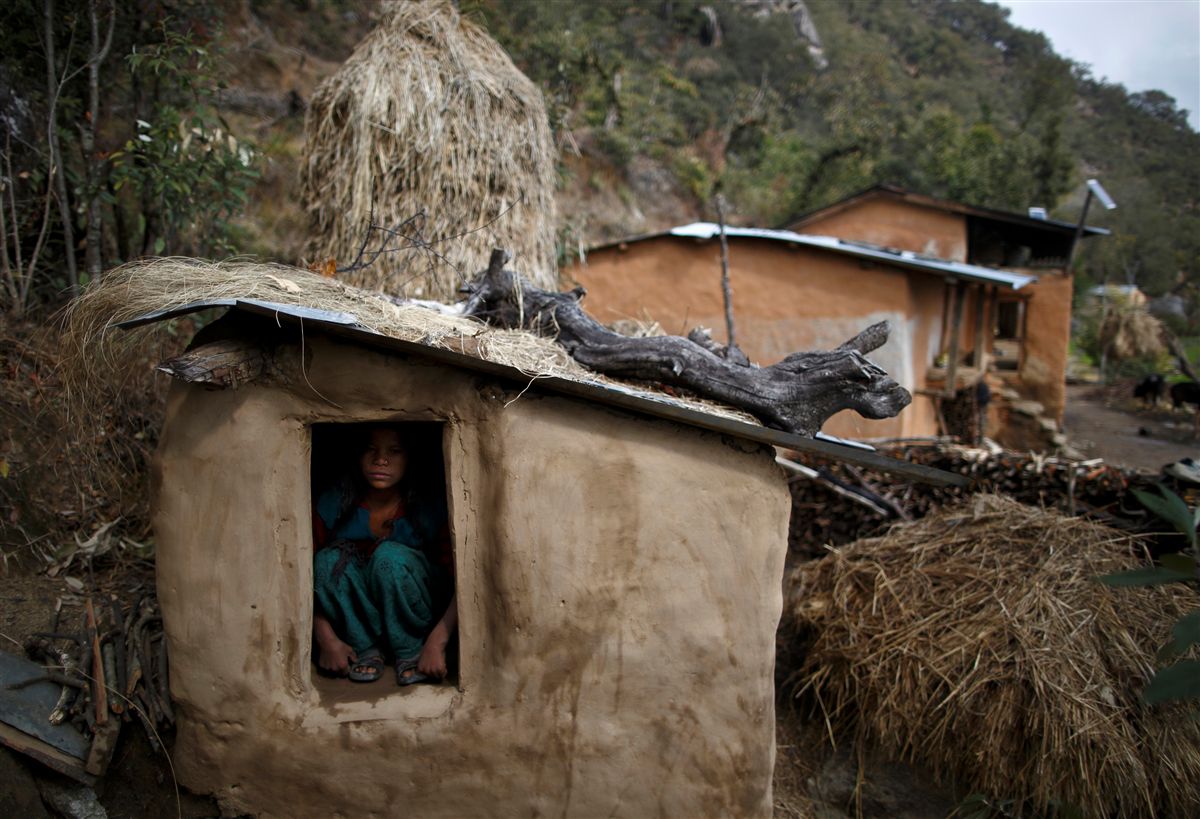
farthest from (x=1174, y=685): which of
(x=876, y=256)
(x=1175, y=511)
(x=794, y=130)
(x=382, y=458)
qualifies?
(x=794, y=130)

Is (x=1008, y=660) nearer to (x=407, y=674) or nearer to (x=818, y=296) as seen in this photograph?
(x=407, y=674)

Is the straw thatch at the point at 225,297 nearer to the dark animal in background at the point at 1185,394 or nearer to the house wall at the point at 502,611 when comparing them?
the house wall at the point at 502,611

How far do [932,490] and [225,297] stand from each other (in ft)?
19.9

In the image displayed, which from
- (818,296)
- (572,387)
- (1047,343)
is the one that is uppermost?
(818,296)

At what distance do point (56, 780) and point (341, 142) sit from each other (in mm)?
5008

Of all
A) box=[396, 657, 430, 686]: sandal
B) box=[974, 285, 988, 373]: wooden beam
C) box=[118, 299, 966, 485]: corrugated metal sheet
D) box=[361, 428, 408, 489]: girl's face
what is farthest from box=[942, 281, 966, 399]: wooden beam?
box=[396, 657, 430, 686]: sandal

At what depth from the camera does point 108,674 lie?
3555 mm

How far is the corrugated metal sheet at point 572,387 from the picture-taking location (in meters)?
2.82

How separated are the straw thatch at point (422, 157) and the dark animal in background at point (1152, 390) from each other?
1672 cm

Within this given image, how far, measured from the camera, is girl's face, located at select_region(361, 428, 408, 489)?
3689 millimetres

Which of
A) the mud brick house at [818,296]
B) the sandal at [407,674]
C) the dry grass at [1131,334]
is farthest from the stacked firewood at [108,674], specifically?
the dry grass at [1131,334]

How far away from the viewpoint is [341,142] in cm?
658

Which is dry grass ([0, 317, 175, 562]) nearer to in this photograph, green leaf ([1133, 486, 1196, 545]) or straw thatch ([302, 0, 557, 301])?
straw thatch ([302, 0, 557, 301])

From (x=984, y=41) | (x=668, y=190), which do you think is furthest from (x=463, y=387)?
(x=984, y=41)
